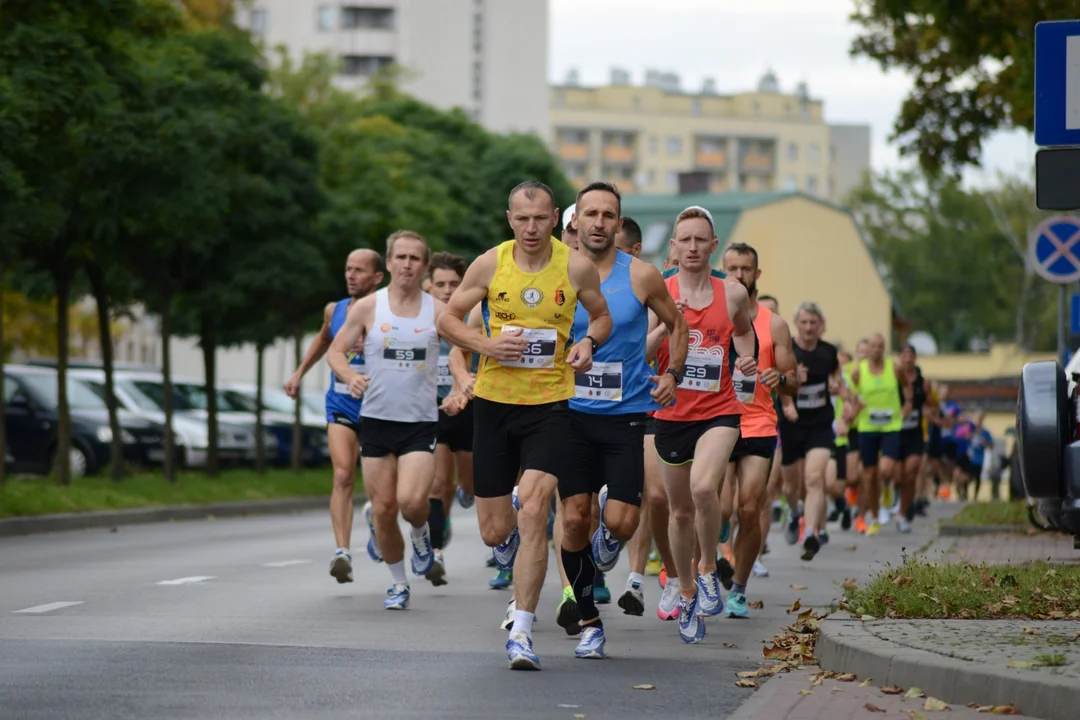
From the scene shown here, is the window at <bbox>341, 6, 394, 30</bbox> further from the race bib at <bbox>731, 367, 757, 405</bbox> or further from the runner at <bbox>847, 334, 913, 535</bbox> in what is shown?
the race bib at <bbox>731, 367, 757, 405</bbox>

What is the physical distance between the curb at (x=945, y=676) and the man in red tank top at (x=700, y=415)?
1350mm

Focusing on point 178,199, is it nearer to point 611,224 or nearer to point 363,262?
point 363,262

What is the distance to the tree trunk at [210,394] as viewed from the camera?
31.6m

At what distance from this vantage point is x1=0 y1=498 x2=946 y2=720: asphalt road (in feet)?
26.2

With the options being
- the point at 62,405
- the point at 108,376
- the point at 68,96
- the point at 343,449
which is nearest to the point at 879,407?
the point at 68,96

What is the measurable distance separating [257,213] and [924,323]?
8903 cm

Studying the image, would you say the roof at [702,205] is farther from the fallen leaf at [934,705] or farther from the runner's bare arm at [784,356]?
the fallen leaf at [934,705]

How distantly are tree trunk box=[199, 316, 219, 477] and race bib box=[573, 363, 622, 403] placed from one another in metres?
21.8

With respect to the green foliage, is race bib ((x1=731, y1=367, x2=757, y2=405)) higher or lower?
lower

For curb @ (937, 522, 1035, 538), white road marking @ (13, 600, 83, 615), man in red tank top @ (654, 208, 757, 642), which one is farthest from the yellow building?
man in red tank top @ (654, 208, 757, 642)

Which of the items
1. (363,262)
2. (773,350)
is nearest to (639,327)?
(773,350)

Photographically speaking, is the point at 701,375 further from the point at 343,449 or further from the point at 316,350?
the point at 316,350

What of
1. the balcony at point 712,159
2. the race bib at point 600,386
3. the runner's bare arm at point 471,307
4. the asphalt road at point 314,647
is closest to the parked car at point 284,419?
the asphalt road at point 314,647

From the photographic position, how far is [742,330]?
11.4 m
